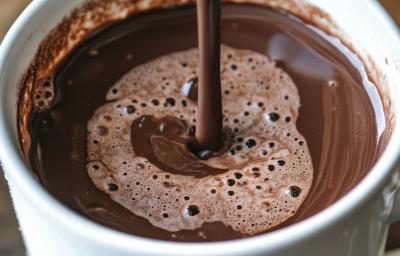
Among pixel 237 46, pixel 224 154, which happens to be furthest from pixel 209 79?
pixel 237 46

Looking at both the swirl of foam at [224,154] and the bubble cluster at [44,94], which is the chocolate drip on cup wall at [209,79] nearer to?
the swirl of foam at [224,154]

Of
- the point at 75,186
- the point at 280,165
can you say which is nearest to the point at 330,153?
the point at 280,165

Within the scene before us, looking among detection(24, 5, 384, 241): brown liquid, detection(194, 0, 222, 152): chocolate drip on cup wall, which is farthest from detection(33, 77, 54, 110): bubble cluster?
detection(194, 0, 222, 152): chocolate drip on cup wall

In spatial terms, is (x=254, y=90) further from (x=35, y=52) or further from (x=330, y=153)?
(x=35, y=52)

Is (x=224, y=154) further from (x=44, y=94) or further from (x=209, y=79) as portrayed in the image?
(x=44, y=94)

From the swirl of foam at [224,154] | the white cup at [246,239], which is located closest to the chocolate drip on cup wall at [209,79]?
→ the swirl of foam at [224,154]
